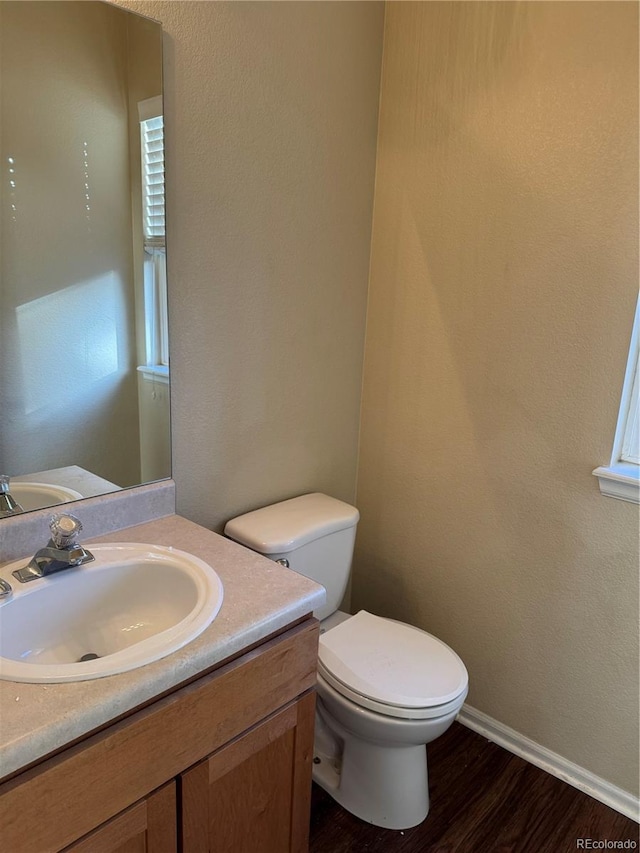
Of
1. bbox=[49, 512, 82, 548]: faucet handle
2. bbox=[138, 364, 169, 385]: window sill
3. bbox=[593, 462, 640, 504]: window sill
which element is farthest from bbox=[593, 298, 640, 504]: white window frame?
bbox=[49, 512, 82, 548]: faucet handle

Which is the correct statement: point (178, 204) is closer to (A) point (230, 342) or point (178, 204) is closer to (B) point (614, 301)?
(A) point (230, 342)

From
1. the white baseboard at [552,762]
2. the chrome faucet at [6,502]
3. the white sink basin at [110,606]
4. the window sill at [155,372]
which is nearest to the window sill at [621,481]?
the white baseboard at [552,762]

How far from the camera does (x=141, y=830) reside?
91 centimetres

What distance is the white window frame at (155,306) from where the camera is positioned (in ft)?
4.47

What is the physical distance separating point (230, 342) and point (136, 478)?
1.48ft

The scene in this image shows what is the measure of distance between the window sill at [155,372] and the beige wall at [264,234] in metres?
0.03

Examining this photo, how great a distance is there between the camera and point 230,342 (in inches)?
61.9

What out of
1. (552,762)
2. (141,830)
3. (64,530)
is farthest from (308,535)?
(552,762)

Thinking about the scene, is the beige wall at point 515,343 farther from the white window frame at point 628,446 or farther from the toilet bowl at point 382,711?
the toilet bowl at point 382,711

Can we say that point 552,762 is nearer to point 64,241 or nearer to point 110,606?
point 110,606

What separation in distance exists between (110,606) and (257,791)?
1.57ft

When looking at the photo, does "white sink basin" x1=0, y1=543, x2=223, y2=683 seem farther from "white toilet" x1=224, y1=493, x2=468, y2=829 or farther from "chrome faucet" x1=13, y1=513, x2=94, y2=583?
"white toilet" x1=224, y1=493, x2=468, y2=829

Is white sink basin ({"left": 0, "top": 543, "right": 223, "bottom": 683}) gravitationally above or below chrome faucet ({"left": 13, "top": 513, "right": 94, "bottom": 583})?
below

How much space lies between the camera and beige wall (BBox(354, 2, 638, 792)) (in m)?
1.48
